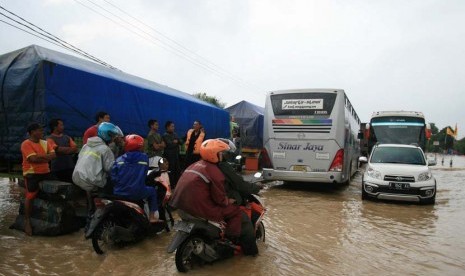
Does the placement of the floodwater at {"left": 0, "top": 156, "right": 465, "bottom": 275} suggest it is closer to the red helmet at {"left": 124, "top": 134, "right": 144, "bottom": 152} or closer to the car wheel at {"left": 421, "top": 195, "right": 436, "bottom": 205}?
the car wheel at {"left": 421, "top": 195, "right": 436, "bottom": 205}

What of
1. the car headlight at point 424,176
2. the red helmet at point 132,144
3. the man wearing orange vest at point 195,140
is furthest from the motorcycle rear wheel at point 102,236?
the car headlight at point 424,176

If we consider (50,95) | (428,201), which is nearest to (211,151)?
(50,95)

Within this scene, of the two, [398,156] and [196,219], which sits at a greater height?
[398,156]

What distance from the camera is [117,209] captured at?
177 inches

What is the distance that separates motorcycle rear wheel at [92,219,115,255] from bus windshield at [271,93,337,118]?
718 cm

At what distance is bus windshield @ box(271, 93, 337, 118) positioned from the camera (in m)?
10.4

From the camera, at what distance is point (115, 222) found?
4.74 metres

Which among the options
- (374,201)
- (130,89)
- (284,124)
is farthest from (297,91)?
(130,89)

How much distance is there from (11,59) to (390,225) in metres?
7.88

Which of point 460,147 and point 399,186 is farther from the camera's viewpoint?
point 460,147

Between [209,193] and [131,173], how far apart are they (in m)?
1.28

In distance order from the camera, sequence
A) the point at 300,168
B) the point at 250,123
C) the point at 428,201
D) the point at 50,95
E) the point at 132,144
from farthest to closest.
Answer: the point at 250,123, the point at 300,168, the point at 428,201, the point at 50,95, the point at 132,144

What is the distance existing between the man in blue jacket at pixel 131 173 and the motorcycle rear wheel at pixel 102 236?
411mm

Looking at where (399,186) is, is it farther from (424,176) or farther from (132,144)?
(132,144)
